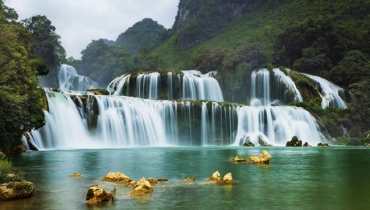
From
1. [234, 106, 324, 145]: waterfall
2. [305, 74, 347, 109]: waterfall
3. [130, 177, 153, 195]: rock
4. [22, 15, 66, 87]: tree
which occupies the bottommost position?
[130, 177, 153, 195]: rock

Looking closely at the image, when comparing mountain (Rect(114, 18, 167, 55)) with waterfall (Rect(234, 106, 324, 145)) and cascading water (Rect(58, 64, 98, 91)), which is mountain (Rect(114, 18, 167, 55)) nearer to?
cascading water (Rect(58, 64, 98, 91))

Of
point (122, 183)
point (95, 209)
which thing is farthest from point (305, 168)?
point (95, 209)

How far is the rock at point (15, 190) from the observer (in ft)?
28.6

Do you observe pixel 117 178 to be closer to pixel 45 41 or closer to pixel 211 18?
pixel 45 41

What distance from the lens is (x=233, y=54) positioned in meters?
59.0

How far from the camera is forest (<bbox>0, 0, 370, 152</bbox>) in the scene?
2384 centimetres

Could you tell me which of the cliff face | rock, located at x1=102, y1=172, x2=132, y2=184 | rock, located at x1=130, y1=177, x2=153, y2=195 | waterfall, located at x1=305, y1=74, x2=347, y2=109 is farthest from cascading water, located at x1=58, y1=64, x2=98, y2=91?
rock, located at x1=130, y1=177, x2=153, y2=195

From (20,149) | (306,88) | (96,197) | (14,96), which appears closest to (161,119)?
(20,149)

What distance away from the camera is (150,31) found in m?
149

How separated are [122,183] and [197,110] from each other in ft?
96.7

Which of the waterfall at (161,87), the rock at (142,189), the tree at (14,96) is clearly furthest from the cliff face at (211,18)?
the rock at (142,189)

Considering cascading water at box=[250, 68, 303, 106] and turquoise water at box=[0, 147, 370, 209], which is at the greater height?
cascading water at box=[250, 68, 303, 106]

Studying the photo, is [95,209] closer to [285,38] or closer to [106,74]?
[285,38]

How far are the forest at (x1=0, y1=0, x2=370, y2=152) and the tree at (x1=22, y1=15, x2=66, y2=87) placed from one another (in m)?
0.17
